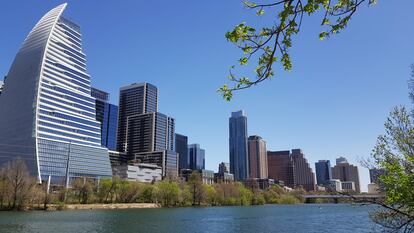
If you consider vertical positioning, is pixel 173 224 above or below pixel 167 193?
below

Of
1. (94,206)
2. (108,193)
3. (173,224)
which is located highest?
(108,193)

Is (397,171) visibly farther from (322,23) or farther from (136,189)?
(136,189)

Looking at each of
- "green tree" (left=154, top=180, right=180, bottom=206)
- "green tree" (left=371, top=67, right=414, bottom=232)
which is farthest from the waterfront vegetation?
"green tree" (left=371, top=67, right=414, bottom=232)

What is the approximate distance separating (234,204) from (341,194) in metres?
179

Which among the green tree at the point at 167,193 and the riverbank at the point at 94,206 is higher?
the green tree at the point at 167,193

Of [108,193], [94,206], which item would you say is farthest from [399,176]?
[108,193]

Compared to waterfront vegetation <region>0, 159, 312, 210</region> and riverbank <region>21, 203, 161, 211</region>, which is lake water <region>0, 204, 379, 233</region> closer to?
waterfront vegetation <region>0, 159, 312, 210</region>

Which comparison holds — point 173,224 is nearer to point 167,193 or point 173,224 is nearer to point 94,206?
point 94,206

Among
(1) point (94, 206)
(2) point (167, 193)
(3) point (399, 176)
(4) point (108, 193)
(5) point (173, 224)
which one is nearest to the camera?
(3) point (399, 176)

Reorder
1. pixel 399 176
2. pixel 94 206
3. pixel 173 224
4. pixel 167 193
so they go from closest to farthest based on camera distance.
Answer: pixel 399 176, pixel 173 224, pixel 94 206, pixel 167 193

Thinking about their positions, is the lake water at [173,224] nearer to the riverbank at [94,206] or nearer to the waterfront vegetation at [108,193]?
the waterfront vegetation at [108,193]

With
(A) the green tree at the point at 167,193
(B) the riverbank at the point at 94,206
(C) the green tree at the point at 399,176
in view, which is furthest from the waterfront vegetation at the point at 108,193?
(C) the green tree at the point at 399,176

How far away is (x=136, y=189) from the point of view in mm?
158375

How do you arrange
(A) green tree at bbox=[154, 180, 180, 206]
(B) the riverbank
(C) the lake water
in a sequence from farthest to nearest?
(A) green tree at bbox=[154, 180, 180, 206] < (B) the riverbank < (C) the lake water
